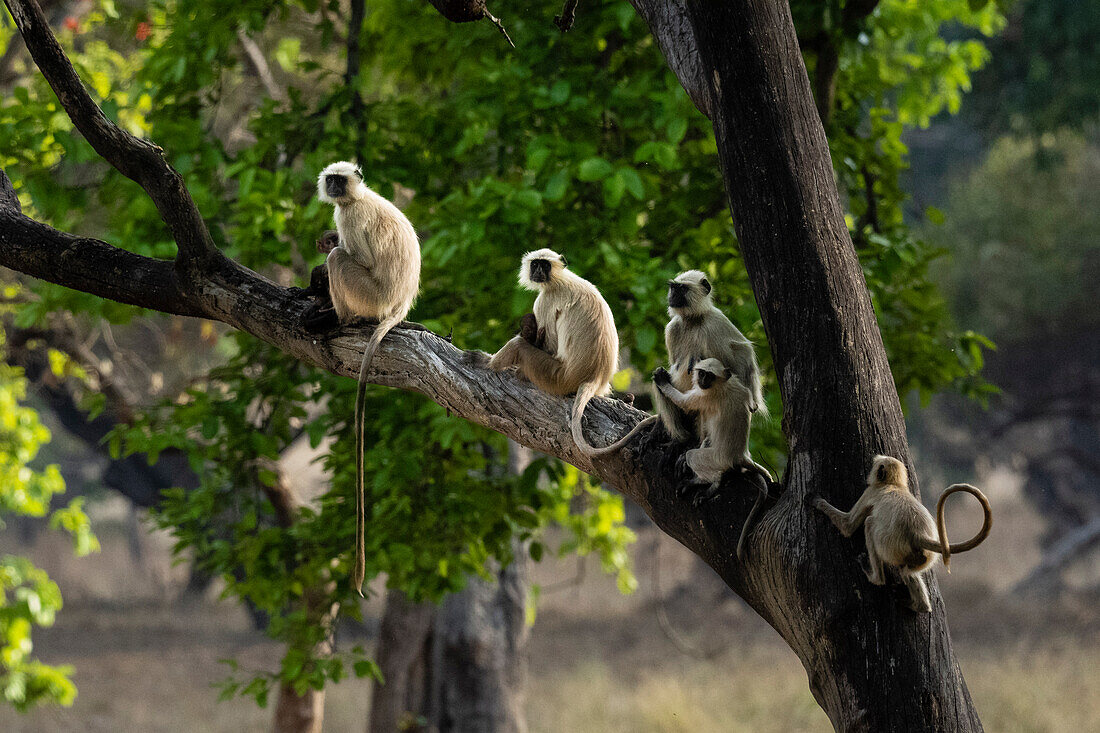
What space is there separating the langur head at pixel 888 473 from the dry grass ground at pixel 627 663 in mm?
6087

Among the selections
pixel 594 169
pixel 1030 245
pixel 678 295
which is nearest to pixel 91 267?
pixel 594 169

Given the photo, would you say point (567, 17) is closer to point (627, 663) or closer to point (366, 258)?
point (366, 258)

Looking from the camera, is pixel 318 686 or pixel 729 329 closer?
pixel 729 329

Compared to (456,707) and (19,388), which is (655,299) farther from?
(19,388)

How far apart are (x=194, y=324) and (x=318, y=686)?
948cm

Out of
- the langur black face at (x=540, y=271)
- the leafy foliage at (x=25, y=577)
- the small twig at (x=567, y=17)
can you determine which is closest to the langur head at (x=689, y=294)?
the langur black face at (x=540, y=271)

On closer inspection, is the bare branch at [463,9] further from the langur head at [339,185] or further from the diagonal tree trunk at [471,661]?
the diagonal tree trunk at [471,661]

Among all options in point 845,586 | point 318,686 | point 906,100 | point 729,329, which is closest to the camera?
point 845,586

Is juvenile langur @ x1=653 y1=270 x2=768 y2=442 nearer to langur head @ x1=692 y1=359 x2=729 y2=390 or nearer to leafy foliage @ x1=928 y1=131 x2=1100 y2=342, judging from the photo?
langur head @ x1=692 y1=359 x2=729 y2=390

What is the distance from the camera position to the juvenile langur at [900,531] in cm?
249

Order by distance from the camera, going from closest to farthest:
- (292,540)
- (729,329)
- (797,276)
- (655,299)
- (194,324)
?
(797,276) < (729,329) < (655,299) < (292,540) < (194,324)

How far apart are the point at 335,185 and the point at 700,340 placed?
1.74m

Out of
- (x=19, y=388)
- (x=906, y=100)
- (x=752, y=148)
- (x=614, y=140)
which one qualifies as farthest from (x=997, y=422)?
(x=752, y=148)

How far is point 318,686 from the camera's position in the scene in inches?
203
